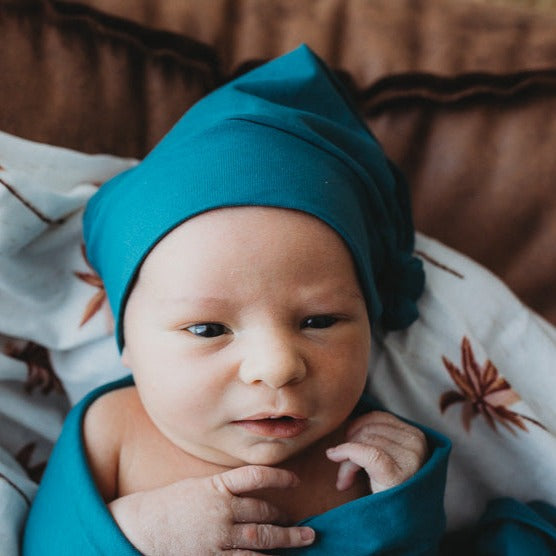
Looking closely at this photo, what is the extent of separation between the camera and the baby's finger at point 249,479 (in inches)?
29.1

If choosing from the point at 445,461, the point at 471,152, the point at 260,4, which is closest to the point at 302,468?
the point at 445,461

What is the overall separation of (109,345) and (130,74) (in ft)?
1.23

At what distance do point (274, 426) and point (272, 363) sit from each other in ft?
0.30

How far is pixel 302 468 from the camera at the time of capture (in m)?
0.82

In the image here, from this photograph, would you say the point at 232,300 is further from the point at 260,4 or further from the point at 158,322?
the point at 260,4

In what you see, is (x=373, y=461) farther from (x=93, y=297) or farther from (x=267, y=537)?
(x=93, y=297)

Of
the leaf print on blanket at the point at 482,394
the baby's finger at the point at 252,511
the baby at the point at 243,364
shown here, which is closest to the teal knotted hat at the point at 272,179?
the baby at the point at 243,364

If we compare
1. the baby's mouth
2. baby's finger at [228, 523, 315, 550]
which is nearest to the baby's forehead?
the baby's mouth

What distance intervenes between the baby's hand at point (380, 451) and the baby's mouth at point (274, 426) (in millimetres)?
75

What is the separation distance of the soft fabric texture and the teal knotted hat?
173 mm

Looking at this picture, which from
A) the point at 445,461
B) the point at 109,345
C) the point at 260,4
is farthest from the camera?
the point at 260,4

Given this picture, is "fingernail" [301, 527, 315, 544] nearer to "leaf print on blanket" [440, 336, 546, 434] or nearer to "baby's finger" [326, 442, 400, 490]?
"baby's finger" [326, 442, 400, 490]

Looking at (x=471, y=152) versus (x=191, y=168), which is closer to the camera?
(x=191, y=168)

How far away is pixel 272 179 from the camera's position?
2.43 feet
